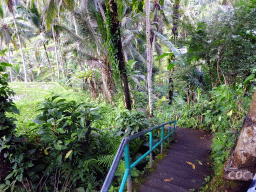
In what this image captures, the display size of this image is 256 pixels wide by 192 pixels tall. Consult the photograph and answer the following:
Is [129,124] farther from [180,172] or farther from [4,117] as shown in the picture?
[4,117]

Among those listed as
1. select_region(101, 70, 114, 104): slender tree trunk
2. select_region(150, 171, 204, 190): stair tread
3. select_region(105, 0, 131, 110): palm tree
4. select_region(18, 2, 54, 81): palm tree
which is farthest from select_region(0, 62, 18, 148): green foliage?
select_region(18, 2, 54, 81): palm tree

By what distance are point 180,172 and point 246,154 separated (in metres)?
1.29

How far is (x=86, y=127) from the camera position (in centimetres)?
243

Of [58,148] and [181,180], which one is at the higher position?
[58,148]

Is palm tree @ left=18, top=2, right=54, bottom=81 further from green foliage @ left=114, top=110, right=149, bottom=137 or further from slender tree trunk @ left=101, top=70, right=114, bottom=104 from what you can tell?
green foliage @ left=114, top=110, right=149, bottom=137

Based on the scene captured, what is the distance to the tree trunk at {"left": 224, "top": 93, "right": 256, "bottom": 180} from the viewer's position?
5.45ft

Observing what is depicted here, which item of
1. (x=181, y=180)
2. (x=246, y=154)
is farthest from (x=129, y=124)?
(x=246, y=154)

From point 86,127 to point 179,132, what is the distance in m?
4.43

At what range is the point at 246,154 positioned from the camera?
1690 mm

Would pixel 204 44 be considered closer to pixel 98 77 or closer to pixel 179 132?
pixel 179 132

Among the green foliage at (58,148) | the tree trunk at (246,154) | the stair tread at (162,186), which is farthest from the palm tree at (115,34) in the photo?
the tree trunk at (246,154)

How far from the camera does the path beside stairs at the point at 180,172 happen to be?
7.09 ft

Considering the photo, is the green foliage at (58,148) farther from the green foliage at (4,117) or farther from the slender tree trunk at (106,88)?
the slender tree trunk at (106,88)

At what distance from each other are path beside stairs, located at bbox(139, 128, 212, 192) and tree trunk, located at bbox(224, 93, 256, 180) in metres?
0.76
